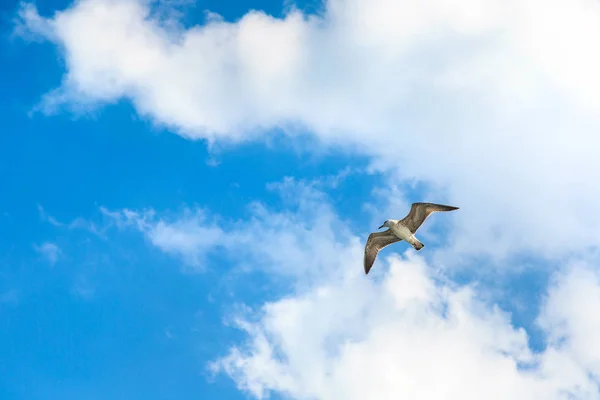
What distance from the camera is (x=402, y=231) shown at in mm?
50719

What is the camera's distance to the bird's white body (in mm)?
50406

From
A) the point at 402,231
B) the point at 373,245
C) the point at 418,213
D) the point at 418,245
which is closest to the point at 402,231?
the point at 402,231

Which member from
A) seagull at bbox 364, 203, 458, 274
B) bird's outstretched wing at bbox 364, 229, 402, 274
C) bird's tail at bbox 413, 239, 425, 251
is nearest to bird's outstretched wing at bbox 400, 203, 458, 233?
seagull at bbox 364, 203, 458, 274

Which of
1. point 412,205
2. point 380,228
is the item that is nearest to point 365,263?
point 380,228

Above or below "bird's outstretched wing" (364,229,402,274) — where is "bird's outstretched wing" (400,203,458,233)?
below

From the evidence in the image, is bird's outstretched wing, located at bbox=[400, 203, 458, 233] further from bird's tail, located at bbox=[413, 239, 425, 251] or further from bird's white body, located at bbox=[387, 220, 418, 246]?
bird's tail, located at bbox=[413, 239, 425, 251]

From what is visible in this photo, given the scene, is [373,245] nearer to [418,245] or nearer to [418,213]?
[418,245]

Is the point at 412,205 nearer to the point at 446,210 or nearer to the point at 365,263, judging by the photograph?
the point at 446,210

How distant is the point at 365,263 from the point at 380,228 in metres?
3.66

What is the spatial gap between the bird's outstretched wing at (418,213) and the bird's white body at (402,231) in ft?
1.01

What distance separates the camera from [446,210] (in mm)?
47375

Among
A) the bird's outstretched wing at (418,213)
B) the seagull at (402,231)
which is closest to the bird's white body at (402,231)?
the seagull at (402,231)

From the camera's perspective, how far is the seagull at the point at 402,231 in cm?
4859

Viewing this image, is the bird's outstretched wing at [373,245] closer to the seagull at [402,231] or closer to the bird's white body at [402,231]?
the seagull at [402,231]
